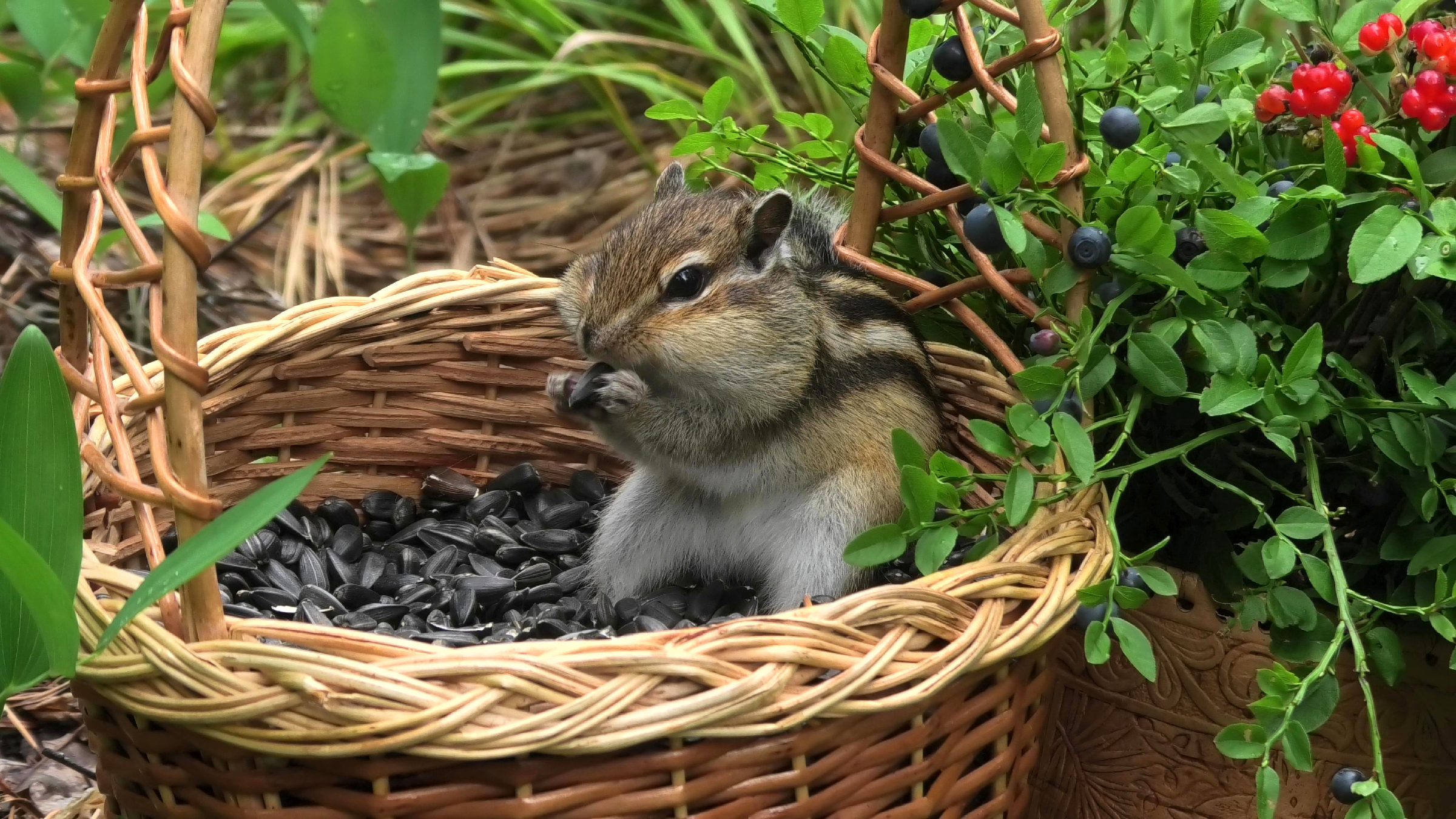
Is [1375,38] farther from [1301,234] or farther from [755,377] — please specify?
[755,377]

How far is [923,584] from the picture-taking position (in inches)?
61.1

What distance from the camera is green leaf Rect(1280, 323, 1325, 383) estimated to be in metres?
1.49

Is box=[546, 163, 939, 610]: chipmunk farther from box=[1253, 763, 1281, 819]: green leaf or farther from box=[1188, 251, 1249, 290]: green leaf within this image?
box=[1253, 763, 1281, 819]: green leaf

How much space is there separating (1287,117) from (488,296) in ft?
4.34

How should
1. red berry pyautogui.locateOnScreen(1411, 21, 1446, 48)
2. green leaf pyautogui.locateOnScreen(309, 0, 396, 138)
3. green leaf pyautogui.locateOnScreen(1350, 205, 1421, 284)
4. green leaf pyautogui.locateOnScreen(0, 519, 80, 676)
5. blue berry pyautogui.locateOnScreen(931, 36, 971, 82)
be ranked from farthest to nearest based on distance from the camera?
green leaf pyautogui.locateOnScreen(309, 0, 396, 138) < blue berry pyautogui.locateOnScreen(931, 36, 971, 82) < red berry pyautogui.locateOnScreen(1411, 21, 1446, 48) < green leaf pyautogui.locateOnScreen(1350, 205, 1421, 284) < green leaf pyautogui.locateOnScreen(0, 519, 80, 676)

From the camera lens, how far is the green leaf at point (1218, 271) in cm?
155

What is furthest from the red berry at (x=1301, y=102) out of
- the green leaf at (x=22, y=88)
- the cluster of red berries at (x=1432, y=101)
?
the green leaf at (x=22, y=88)

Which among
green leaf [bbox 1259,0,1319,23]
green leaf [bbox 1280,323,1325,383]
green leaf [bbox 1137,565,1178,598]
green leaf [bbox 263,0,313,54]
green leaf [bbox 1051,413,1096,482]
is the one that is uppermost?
green leaf [bbox 263,0,313,54]

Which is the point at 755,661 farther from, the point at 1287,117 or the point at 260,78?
the point at 260,78

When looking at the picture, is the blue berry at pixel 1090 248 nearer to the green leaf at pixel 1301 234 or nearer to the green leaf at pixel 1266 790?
the green leaf at pixel 1301 234

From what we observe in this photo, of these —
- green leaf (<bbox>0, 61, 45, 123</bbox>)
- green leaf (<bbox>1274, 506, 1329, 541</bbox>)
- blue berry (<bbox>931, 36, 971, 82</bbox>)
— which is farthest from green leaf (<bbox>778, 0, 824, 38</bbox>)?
green leaf (<bbox>0, 61, 45, 123</bbox>)

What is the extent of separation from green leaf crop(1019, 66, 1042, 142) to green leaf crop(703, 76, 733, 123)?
574 millimetres

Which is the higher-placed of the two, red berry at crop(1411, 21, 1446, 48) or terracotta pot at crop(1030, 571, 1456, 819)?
red berry at crop(1411, 21, 1446, 48)

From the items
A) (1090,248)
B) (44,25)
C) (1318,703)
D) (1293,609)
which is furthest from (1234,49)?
(44,25)
